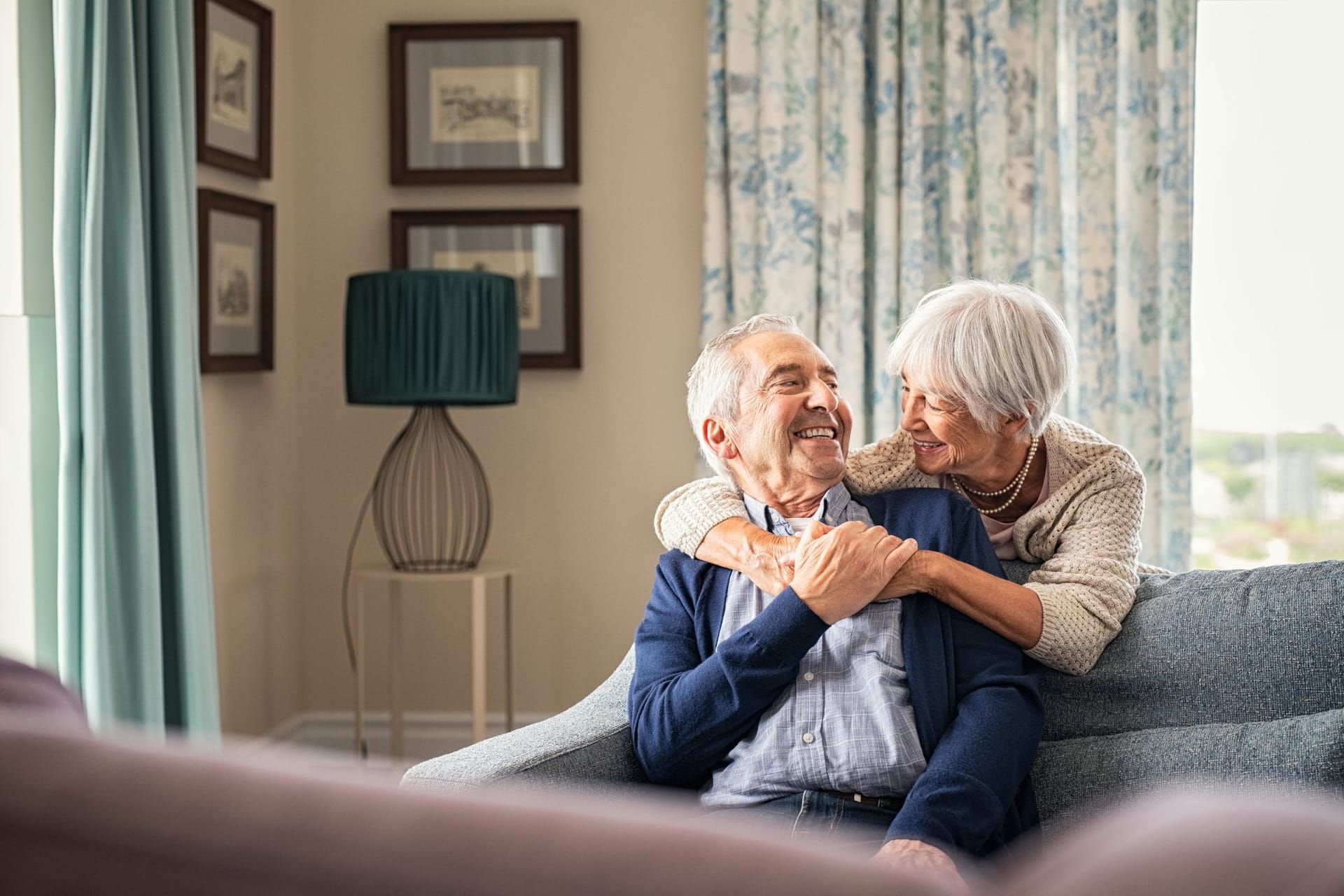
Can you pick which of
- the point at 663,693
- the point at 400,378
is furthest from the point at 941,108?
the point at 663,693

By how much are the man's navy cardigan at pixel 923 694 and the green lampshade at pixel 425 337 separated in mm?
1556

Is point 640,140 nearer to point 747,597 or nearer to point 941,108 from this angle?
point 941,108

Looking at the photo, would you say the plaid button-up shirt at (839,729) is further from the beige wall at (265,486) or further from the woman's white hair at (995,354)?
the beige wall at (265,486)

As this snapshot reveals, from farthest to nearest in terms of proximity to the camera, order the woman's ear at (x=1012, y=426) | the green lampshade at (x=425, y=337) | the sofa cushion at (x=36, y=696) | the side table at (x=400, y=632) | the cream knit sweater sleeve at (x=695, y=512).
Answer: the side table at (x=400, y=632)
the green lampshade at (x=425, y=337)
the woman's ear at (x=1012, y=426)
the cream knit sweater sleeve at (x=695, y=512)
the sofa cushion at (x=36, y=696)

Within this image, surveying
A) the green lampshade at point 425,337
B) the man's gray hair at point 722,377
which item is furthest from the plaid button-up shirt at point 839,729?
the green lampshade at point 425,337

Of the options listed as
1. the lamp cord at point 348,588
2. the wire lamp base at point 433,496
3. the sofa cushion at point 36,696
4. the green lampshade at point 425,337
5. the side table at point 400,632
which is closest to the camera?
the sofa cushion at point 36,696

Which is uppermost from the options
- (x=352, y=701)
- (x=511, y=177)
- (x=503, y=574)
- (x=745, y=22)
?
(x=745, y=22)

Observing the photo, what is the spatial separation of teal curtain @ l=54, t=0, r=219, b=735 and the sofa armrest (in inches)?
47.0

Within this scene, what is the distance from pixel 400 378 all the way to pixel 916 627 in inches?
73.9

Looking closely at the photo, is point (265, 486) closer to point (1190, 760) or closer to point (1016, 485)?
point (1016, 485)

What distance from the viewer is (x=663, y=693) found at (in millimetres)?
1771

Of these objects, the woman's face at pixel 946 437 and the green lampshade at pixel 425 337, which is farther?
the green lampshade at pixel 425 337

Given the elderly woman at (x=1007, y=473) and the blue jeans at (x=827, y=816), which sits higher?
the elderly woman at (x=1007, y=473)

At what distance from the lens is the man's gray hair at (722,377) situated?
6.59 feet
